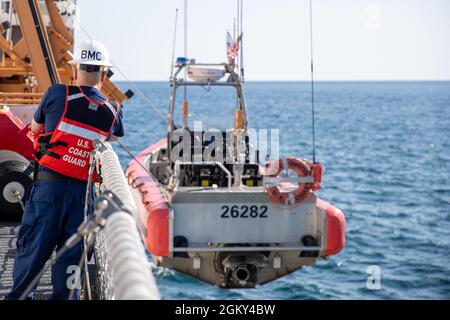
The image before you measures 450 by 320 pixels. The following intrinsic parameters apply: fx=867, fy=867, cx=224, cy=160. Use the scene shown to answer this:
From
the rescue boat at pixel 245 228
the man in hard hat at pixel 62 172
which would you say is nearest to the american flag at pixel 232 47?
the rescue boat at pixel 245 228

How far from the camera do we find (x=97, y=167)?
4852 millimetres

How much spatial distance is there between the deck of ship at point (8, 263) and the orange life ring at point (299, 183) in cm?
301

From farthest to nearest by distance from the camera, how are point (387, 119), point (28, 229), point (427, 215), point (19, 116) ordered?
1. point (387, 119)
2. point (427, 215)
3. point (19, 116)
4. point (28, 229)

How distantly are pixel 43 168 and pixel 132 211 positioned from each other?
5.55 ft

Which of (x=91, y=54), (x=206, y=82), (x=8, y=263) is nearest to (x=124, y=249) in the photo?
(x=91, y=54)

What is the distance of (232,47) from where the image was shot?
46.8 ft

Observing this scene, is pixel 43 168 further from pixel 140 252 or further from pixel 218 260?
pixel 218 260

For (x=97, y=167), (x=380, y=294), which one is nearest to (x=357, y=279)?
(x=380, y=294)

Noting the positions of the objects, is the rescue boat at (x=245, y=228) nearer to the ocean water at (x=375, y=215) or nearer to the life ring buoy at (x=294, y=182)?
the life ring buoy at (x=294, y=182)

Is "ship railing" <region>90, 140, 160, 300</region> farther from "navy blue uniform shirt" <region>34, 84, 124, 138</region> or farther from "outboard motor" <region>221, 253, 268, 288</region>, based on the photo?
"outboard motor" <region>221, 253, 268, 288</region>

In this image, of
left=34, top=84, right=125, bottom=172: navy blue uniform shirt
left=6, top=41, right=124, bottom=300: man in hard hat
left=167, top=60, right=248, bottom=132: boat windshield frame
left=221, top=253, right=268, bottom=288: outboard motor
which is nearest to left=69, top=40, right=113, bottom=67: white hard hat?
left=6, top=41, right=124, bottom=300: man in hard hat

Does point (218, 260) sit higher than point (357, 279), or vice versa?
point (218, 260)

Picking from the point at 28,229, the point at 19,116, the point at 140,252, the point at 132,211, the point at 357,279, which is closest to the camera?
the point at 140,252

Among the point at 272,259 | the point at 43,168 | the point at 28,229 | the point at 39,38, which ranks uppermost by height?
the point at 39,38
